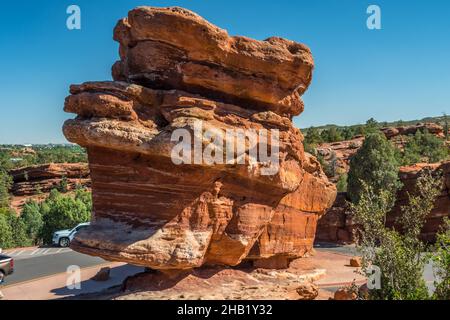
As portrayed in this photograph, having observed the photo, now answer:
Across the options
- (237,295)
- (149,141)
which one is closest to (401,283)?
(237,295)

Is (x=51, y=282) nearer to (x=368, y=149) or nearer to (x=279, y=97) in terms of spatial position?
(x=279, y=97)

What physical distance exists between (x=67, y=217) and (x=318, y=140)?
5644 cm

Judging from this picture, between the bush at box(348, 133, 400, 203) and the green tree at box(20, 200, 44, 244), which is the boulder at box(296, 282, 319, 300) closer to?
the bush at box(348, 133, 400, 203)

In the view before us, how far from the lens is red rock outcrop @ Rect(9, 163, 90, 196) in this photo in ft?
262

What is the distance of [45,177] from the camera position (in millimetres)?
81375

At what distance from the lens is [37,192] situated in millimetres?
78812

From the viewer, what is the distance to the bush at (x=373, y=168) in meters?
33.5

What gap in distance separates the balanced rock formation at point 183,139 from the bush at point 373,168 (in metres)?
18.5

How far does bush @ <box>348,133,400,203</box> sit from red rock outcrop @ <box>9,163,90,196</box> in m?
61.2

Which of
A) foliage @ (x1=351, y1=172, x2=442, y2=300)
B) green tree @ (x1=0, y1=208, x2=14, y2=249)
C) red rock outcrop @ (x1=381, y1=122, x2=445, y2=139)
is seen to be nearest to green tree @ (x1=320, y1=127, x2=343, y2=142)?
red rock outcrop @ (x1=381, y1=122, x2=445, y2=139)

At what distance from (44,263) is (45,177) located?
198ft

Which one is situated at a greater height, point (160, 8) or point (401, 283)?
point (160, 8)
